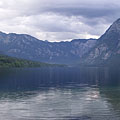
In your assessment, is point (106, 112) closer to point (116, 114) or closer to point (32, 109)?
point (116, 114)

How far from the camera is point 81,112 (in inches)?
2576

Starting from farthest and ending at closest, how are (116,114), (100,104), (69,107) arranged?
(100,104)
(69,107)
(116,114)

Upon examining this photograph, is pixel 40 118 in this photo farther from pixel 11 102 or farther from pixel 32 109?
pixel 11 102

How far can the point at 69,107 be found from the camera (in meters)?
72.7

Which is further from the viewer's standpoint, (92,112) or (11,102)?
(11,102)

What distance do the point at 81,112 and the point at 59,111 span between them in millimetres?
5755

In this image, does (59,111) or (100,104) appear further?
(100,104)

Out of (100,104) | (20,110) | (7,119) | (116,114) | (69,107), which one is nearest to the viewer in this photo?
(7,119)

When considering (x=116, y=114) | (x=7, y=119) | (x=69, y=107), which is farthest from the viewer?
(x=69, y=107)

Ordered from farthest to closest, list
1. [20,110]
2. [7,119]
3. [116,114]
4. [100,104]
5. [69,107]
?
[100,104] < [69,107] < [20,110] < [116,114] < [7,119]

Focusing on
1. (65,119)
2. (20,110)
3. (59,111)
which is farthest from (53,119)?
(20,110)

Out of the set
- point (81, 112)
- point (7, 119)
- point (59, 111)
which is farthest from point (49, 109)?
point (7, 119)

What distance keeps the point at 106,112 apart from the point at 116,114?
3.30 meters

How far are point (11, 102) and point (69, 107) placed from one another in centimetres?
1973
